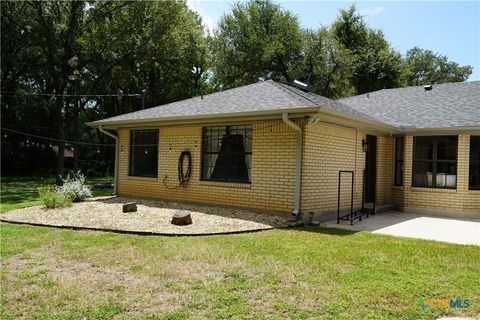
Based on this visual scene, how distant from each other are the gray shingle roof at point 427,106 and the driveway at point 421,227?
105 inches

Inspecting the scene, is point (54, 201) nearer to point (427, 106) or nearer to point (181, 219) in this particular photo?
point (181, 219)

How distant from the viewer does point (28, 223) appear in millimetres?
7961

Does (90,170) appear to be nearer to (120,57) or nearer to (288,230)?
(120,57)

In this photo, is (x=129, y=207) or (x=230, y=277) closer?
(x=230, y=277)

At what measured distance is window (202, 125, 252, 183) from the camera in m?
9.55

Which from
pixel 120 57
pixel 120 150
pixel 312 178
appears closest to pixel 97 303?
pixel 312 178

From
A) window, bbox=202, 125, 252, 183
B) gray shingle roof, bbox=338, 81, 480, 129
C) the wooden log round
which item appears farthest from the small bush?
gray shingle roof, bbox=338, 81, 480, 129

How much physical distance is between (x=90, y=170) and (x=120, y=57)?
41.2 ft

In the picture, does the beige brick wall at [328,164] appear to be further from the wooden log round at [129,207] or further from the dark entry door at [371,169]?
the wooden log round at [129,207]

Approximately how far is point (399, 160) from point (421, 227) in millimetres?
3754

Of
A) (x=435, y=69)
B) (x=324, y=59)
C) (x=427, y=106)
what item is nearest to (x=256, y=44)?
(x=324, y=59)

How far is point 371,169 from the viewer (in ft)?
37.4

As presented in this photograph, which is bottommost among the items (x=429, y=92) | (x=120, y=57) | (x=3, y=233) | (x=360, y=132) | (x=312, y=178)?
(x=3, y=233)

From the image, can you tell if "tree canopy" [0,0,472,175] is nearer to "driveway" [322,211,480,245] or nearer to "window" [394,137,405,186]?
"window" [394,137,405,186]
